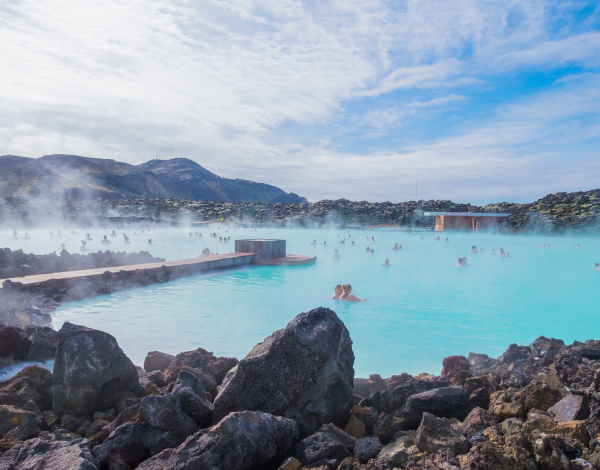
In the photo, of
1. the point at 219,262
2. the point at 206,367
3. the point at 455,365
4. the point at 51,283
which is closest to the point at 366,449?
the point at 206,367

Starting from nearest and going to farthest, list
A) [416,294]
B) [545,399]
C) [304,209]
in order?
[545,399], [416,294], [304,209]

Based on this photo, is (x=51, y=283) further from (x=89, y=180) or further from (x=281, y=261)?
Answer: (x=89, y=180)

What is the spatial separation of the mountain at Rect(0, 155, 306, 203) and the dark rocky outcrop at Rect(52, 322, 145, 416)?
2546 inches

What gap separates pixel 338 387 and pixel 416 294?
8.28 metres

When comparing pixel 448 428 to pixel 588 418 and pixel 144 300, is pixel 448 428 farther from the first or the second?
pixel 144 300

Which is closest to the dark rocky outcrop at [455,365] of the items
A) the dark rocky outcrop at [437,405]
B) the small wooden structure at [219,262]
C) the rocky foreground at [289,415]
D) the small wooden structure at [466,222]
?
the rocky foreground at [289,415]

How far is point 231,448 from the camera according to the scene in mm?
1915

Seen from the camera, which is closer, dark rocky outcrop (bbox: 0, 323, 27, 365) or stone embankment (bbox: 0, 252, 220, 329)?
dark rocky outcrop (bbox: 0, 323, 27, 365)

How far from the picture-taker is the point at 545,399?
2.48 metres

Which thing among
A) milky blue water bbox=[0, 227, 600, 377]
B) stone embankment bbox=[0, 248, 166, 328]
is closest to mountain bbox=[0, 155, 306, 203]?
stone embankment bbox=[0, 248, 166, 328]

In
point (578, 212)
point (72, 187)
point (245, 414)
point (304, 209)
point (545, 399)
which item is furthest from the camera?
point (72, 187)

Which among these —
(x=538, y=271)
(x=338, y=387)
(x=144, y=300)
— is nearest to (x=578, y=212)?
(x=538, y=271)

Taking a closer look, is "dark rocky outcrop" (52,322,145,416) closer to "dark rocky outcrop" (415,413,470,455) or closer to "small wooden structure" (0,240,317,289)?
"dark rocky outcrop" (415,413,470,455)

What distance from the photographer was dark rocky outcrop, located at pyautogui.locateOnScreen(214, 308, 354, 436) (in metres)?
2.46
